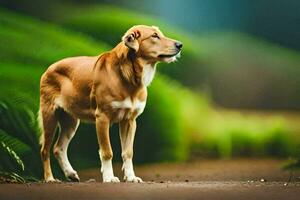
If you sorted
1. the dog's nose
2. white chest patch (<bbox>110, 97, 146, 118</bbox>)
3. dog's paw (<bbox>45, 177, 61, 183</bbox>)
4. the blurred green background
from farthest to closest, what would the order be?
the blurred green background
dog's paw (<bbox>45, 177, 61, 183</bbox>)
the dog's nose
white chest patch (<bbox>110, 97, 146, 118</bbox>)

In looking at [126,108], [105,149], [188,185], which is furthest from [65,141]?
[188,185]

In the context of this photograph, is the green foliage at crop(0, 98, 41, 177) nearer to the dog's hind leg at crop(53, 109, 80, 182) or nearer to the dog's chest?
the dog's hind leg at crop(53, 109, 80, 182)

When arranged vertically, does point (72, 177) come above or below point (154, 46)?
below

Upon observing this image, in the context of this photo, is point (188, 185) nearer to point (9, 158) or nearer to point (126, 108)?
point (126, 108)

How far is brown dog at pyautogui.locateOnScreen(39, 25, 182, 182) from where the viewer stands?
233 inches

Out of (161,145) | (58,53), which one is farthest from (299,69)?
(58,53)

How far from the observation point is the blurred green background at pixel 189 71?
→ 652cm

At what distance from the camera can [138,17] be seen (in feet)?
21.5

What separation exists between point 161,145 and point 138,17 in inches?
45.3

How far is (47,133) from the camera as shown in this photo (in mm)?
6293

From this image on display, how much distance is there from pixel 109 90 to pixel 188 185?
38.2 inches

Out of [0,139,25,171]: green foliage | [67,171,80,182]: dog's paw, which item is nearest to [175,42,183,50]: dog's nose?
[67,171,80,182]: dog's paw

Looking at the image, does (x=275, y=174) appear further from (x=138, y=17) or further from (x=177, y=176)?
(x=138, y=17)

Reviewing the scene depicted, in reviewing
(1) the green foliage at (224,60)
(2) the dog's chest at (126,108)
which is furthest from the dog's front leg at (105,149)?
(1) the green foliage at (224,60)
